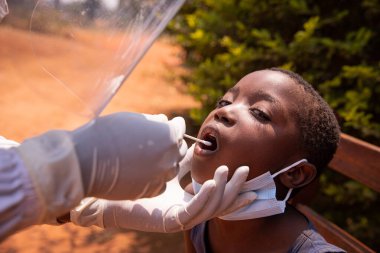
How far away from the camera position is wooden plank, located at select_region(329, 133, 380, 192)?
71.2 inches

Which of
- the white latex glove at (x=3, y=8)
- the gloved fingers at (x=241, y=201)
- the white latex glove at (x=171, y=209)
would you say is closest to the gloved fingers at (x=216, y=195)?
the white latex glove at (x=171, y=209)

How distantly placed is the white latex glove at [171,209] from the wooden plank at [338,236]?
770 millimetres

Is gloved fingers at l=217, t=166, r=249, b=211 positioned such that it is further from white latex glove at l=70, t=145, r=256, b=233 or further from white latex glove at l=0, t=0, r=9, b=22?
white latex glove at l=0, t=0, r=9, b=22

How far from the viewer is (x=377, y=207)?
283 cm

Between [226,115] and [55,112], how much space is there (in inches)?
25.7

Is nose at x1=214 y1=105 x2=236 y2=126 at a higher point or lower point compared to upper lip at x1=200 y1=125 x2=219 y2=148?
higher

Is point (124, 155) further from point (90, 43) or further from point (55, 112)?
point (55, 112)

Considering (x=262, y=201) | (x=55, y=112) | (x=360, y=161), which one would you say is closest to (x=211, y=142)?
(x=262, y=201)

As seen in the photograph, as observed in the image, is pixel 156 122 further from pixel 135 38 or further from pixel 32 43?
pixel 32 43

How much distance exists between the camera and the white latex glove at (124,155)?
3.28 ft

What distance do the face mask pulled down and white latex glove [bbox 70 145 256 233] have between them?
0.23 feet

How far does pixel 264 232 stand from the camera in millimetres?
1665

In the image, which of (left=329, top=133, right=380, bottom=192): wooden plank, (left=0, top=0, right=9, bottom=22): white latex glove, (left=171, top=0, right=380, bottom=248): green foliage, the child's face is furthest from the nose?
(left=171, top=0, right=380, bottom=248): green foliage

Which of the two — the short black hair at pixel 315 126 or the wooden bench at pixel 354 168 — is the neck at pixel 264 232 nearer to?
the short black hair at pixel 315 126
